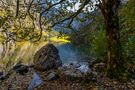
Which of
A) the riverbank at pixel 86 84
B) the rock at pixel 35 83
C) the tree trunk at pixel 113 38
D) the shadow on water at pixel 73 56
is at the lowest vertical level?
the shadow on water at pixel 73 56

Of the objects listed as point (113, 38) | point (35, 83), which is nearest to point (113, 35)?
point (113, 38)

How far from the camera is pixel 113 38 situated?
15.0 meters

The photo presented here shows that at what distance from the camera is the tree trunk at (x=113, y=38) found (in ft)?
48.7

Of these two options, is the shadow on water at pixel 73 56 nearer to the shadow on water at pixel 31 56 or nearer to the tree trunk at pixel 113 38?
the shadow on water at pixel 31 56

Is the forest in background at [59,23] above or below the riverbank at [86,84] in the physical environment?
above

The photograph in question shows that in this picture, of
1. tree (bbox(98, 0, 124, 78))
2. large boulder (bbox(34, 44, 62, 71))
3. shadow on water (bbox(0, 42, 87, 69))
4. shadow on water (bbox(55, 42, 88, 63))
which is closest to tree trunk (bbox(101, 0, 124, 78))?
tree (bbox(98, 0, 124, 78))

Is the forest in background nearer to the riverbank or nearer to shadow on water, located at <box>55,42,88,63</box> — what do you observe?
the riverbank

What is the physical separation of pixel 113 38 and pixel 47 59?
8.02 meters

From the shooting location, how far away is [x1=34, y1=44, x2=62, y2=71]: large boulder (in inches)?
851

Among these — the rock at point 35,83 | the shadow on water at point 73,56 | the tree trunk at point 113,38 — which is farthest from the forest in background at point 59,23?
the shadow on water at point 73,56

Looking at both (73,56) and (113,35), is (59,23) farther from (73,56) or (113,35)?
(73,56)

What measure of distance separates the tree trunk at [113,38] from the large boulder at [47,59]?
6794 millimetres

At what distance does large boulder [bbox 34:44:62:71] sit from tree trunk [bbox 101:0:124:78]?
679cm

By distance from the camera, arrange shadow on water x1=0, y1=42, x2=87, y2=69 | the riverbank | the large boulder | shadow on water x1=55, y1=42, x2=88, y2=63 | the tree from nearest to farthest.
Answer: the riverbank → the tree → the large boulder → shadow on water x1=0, y1=42, x2=87, y2=69 → shadow on water x1=55, y1=42, x2=88, y2=63
